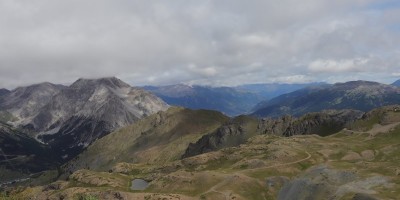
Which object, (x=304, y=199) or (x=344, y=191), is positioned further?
(x=304, y=199)

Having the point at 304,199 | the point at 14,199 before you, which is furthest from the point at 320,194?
the point at 14,199

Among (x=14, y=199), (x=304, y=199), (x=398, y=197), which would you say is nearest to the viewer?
(x=398, y=197)

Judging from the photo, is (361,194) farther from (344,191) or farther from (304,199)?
(304,199)

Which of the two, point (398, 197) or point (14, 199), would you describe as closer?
point (398, 197)

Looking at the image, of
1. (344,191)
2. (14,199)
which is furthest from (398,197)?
(14,199)

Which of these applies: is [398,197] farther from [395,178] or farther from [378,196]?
[395,178]

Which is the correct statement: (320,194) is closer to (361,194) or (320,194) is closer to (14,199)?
(361,194)

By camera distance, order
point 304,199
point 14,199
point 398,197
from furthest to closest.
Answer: point 304,199
point 14,199
point 398,197

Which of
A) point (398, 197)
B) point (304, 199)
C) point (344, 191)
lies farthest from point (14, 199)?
point (398, 197)
